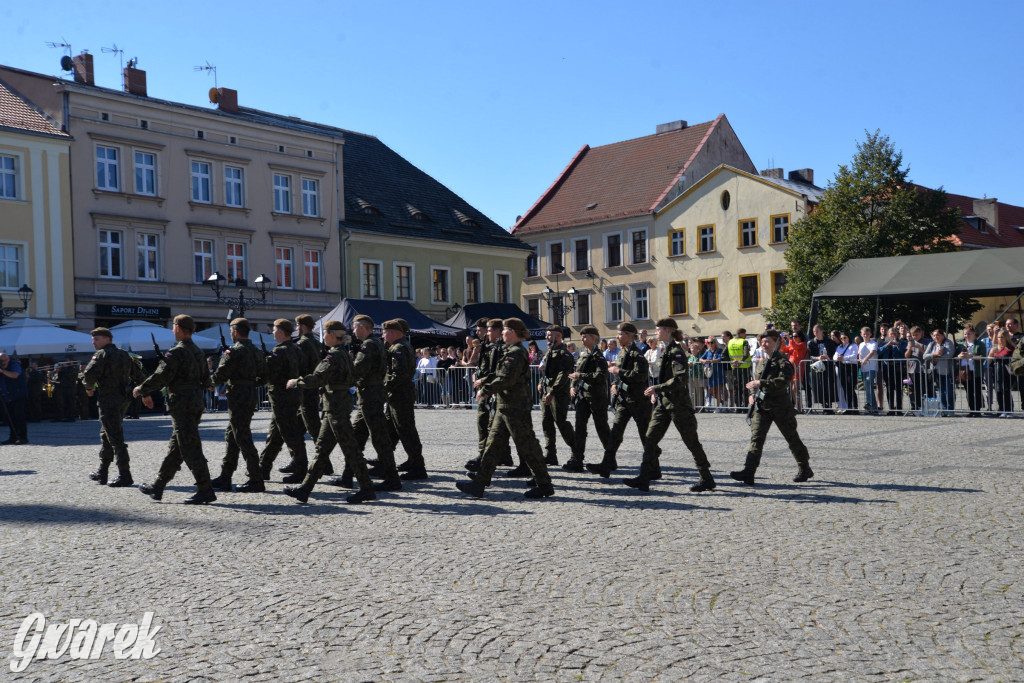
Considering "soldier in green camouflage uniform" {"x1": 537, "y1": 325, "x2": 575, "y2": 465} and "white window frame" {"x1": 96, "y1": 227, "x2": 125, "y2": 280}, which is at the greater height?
"white window frame" {"x1": 96, "y1": 227, "x2": 125, "y2": 280}

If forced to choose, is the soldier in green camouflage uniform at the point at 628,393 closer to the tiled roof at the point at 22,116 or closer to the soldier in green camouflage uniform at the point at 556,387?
the soldier in green camouflage uniform at the point at 556,387

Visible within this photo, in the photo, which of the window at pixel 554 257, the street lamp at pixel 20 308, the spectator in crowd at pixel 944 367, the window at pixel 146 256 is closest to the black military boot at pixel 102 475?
the spectator in crowd at pixel 944 367

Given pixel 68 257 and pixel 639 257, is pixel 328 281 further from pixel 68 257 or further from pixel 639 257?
pixel 639 257

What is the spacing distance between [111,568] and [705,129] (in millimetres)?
59006

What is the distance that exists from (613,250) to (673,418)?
51.9 m

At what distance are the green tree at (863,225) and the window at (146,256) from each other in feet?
87.9

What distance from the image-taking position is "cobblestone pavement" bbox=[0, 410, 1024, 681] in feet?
17.1

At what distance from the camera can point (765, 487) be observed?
11.1m

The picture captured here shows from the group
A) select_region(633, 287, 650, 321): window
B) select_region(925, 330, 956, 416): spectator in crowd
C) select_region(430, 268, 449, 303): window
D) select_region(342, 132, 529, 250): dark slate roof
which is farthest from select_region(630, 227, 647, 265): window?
select_region(925, 330, 956, 416): spectator in crowd

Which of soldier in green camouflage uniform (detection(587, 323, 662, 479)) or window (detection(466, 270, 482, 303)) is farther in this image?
window (detection(466, 270, 482, 303))

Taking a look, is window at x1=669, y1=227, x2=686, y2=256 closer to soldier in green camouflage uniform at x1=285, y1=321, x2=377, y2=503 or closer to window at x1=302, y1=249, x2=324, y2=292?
window at x1=302, y1=249, x2=324, y2=292

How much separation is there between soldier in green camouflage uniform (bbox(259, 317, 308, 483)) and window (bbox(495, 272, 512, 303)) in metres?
42.5

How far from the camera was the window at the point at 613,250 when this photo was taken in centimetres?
6203

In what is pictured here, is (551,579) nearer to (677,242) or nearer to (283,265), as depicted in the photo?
(283,265)
